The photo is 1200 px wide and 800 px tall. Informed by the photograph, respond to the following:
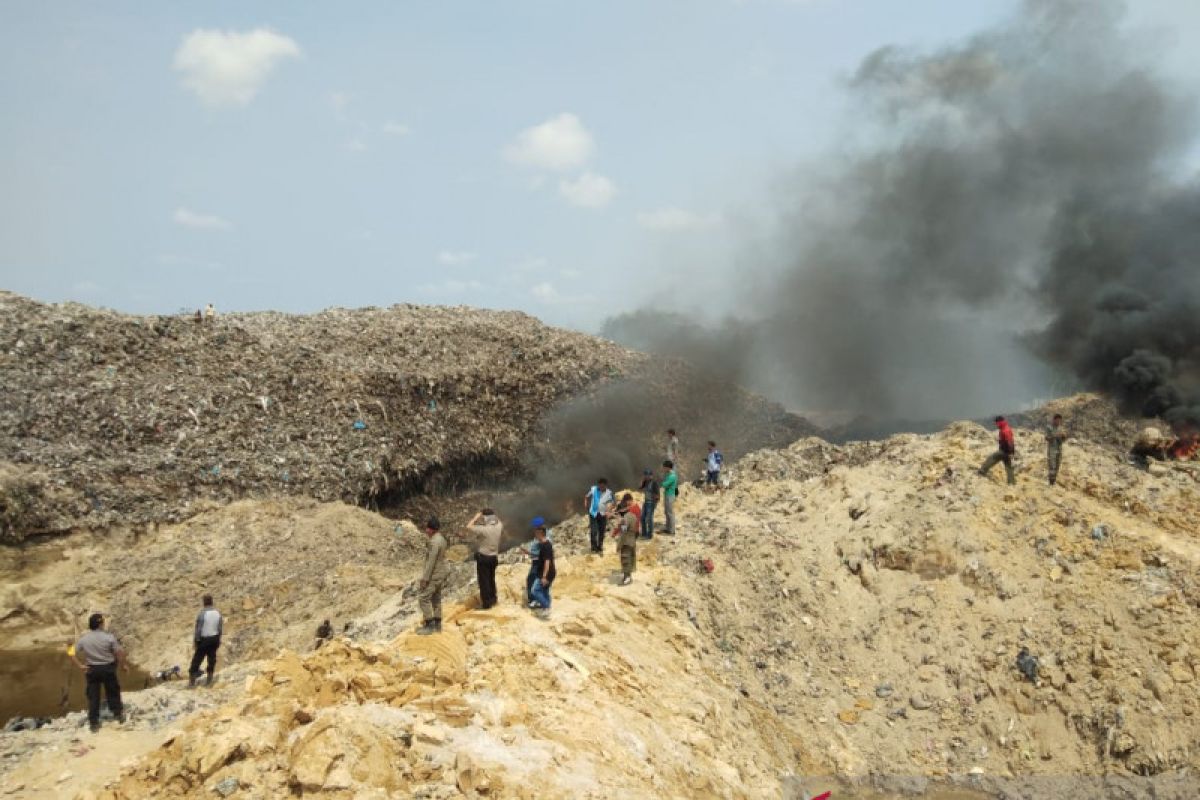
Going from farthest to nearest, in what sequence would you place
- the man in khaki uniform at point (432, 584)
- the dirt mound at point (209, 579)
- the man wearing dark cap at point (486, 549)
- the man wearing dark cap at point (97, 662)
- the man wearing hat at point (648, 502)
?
the dirt mound at point (209, 579) < the man wearing hat at point (648, 502) < the man wearing dark cap at point (486, 549) < the man in khaki uniform at point (432, 584) < the man wearing dark cap at point (97, 662)

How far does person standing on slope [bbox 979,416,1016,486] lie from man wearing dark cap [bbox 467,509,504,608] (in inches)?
327

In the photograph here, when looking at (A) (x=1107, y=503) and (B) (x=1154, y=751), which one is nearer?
(B) (x=1154, y=751)

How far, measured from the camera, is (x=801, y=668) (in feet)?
37.8

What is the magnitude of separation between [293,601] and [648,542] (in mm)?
7002

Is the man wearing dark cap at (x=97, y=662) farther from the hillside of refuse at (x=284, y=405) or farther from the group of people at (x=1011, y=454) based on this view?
the group of people at (x=1011, y=454)

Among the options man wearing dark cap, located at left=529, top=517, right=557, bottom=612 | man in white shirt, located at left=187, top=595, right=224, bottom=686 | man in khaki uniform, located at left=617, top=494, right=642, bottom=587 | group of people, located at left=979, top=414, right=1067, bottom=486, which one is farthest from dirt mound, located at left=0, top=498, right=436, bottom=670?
group of people, located at left=979, top=414, right=1067, bottom=486

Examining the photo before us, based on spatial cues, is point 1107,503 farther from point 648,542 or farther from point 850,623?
point 648,542

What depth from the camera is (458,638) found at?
8.54 metres

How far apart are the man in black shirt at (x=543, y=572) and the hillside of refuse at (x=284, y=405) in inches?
440

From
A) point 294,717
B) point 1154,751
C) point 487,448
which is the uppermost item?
point 487,448

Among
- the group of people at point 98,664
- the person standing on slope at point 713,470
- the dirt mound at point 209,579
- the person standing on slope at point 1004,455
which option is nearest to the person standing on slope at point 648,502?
the person standing on slope at point 713,470

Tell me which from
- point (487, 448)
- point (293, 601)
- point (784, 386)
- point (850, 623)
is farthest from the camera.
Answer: point (784, 386)

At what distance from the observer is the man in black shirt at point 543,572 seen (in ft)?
31.6

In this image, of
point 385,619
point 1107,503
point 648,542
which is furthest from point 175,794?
point 1107,503
